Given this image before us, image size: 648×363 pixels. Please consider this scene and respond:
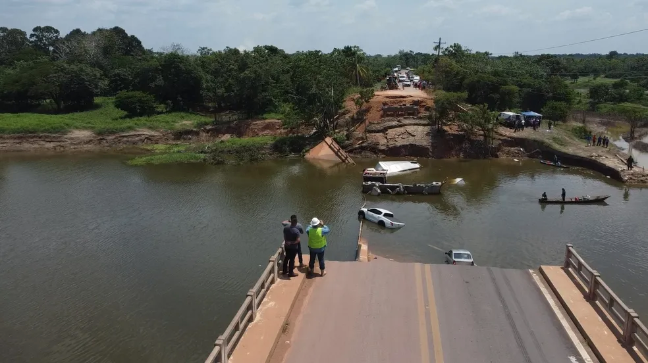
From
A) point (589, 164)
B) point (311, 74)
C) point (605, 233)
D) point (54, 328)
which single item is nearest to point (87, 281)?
point (54, 328)


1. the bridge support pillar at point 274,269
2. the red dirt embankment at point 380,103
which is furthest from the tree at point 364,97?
the bridge support pillar at point 274,269

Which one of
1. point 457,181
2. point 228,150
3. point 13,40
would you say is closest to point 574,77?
point 457,181

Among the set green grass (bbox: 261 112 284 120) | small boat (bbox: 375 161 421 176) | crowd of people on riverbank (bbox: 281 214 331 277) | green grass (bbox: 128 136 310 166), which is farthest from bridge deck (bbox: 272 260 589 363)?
green grass (bbox: 261 112 284 120)

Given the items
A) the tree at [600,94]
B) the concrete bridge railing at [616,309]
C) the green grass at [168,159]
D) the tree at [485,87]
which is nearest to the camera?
the concrete bridge railing at [616,309]

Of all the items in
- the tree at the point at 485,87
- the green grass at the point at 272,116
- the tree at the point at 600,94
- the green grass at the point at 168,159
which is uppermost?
the tree at the point at 485,87

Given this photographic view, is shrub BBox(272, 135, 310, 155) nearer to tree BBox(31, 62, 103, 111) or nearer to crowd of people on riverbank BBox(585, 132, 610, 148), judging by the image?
crowd of people on riverbank BBox(585, 132, 610, 148)

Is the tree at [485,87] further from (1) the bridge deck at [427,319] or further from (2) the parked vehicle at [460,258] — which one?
(1) the bridge deck at [427,319]
